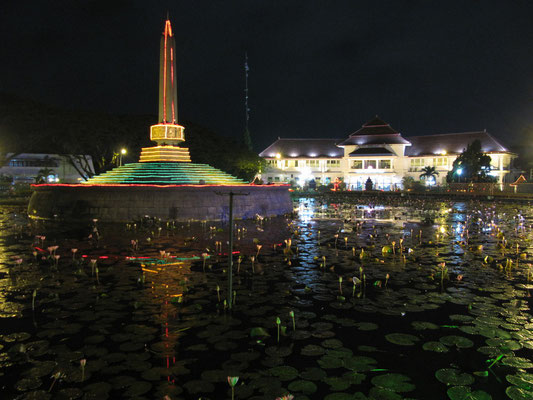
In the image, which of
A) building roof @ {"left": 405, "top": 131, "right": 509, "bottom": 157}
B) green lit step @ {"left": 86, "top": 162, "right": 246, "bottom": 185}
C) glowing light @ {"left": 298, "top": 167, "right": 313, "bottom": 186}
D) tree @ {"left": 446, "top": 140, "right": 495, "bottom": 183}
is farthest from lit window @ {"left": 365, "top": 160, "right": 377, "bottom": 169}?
green lit step @ {"left": 86, "top": 162, "right": 246, "bottom": 185}

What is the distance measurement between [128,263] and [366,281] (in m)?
5.14

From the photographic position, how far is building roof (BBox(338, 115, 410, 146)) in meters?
59.6

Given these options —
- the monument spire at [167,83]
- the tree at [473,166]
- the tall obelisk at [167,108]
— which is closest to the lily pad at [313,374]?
the tall obelisk at [167,108]

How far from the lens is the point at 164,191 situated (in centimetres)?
1831

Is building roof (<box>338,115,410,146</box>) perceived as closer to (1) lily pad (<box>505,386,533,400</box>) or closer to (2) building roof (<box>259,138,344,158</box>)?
(2) building roof (<box>259,138,344,158</box>)

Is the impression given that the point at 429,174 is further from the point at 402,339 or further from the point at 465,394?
the point at 465,394

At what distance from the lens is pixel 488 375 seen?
4262mm

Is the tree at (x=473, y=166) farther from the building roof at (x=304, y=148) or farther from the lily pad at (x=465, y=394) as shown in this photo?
the lily pad at (x=465, y=394)

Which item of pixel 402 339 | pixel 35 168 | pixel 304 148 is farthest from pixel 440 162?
pixel 402 339

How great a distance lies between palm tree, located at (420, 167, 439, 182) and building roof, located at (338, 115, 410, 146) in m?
6.29

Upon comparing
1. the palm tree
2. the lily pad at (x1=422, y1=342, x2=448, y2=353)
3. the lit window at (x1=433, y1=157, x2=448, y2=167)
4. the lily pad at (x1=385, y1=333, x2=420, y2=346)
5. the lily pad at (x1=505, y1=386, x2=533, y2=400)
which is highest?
the lit window at (x1=433, y1=157, x2=448, y2=167)

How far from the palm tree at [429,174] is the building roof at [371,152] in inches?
206

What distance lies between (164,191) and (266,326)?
1361 cm

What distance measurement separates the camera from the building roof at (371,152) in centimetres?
5706
